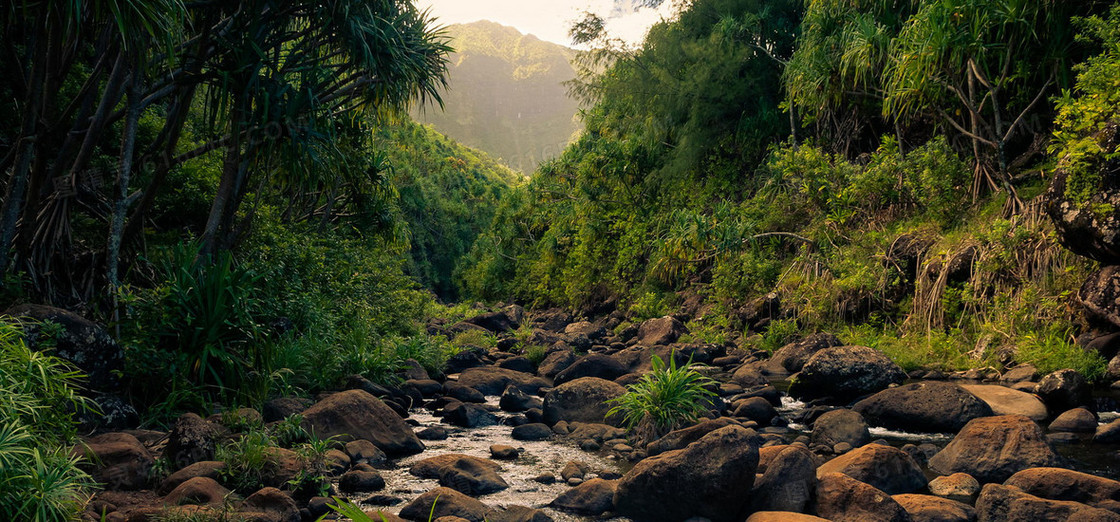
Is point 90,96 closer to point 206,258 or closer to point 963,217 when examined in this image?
point 206,258

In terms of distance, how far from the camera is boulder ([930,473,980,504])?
475 cm

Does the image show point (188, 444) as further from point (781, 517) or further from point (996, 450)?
point (996, 450)

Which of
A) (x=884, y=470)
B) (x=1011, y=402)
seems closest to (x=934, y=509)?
(x=884, y=470)

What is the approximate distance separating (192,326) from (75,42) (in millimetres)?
2923

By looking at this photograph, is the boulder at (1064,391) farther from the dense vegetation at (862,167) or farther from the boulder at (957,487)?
the boulder at (957,487)

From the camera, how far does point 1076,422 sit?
6.16m

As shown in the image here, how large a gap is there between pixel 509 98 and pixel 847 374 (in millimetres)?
139949

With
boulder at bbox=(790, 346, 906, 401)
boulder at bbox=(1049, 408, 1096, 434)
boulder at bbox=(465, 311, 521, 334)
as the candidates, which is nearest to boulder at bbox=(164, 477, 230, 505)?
boulder at bbox=(790, 346, 906, 401)

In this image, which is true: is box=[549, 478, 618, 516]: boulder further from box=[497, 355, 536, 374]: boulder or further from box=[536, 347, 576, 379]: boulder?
box=[497, 355, 536, 374]: boulder

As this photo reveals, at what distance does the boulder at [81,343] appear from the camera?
514 cm

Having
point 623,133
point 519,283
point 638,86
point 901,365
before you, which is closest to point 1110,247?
point 901,365

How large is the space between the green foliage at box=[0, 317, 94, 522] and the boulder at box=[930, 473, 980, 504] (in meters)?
5.15

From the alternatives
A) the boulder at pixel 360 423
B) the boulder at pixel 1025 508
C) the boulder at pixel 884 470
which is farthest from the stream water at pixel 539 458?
the boulder at pixel 1025 508

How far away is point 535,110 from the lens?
141 meters
